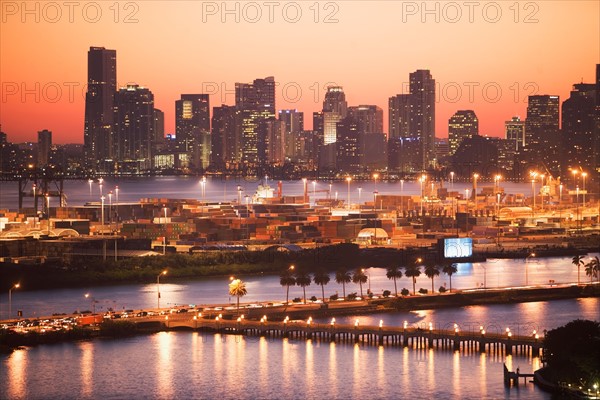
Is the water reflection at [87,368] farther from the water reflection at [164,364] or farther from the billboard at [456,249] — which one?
the billboard at [456,249]

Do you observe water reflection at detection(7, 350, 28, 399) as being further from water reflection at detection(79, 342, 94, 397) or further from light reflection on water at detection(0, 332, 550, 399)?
water reflection at detection(79, 342, 94, 397)

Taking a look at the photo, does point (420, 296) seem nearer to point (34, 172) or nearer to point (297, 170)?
point (34, 172)

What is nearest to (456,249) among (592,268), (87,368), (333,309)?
(592,268)

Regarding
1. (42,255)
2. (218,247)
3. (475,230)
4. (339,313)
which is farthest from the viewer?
(475,230)

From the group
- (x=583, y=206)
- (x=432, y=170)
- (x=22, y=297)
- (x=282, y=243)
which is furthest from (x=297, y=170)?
(x=22, y=297)

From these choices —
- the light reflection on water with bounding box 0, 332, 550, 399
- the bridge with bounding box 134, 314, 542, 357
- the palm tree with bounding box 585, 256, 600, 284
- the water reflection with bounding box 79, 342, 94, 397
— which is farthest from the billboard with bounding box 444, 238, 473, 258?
the water reflection with bounding box 79, 342, 94, 397

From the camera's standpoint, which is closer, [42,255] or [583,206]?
[42,255]

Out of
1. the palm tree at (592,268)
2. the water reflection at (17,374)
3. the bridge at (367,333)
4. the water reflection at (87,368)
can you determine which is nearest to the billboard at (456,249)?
the palm tree at (592,268)

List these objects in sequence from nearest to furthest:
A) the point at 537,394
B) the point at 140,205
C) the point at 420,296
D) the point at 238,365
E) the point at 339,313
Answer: the point at 537,394 < the point at 238,365 < the point at 339,313 < the point at 420,296 < the point at 140,205
